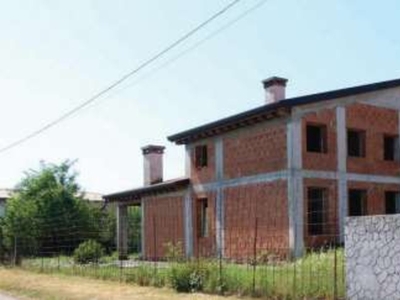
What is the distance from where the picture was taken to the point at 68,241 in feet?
98.3

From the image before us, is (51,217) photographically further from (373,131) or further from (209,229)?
(373,131)

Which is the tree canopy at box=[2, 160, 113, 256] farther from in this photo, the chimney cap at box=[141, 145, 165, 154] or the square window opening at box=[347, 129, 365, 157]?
the square window opening at box=[347, 129, 365, 157]

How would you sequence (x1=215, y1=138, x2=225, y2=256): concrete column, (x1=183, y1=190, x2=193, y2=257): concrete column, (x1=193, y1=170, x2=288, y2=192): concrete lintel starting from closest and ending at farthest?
1. (x1=193, y1=170, x2=288, y2=192): concrete lintel
2. (x1=215, y1=138, x2=225, y2=256): concrete column
3. (x1=183, y1=190, x2=193, y2=257): concrete column

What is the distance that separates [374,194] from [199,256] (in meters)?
11.2

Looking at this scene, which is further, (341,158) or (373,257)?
(341,158)

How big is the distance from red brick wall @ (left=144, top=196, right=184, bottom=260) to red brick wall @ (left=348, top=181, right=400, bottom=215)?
7773 mm

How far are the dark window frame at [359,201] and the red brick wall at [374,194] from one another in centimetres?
11

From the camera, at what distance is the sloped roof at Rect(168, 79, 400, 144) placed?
24.8m

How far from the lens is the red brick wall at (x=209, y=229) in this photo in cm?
2905

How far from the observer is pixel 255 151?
87.1 ft

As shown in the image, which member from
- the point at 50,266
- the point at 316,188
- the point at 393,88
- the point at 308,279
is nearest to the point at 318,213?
the point at 316,188

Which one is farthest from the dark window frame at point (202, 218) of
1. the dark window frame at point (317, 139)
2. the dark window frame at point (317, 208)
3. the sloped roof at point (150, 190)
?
the dark window frame at point (317, 139)

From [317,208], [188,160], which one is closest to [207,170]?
[188,160]

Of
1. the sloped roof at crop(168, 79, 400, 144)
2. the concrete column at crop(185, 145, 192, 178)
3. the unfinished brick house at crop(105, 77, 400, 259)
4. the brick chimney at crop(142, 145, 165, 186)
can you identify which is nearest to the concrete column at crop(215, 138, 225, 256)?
the unfinished brick house at crop(105, 77, 400, 259)
